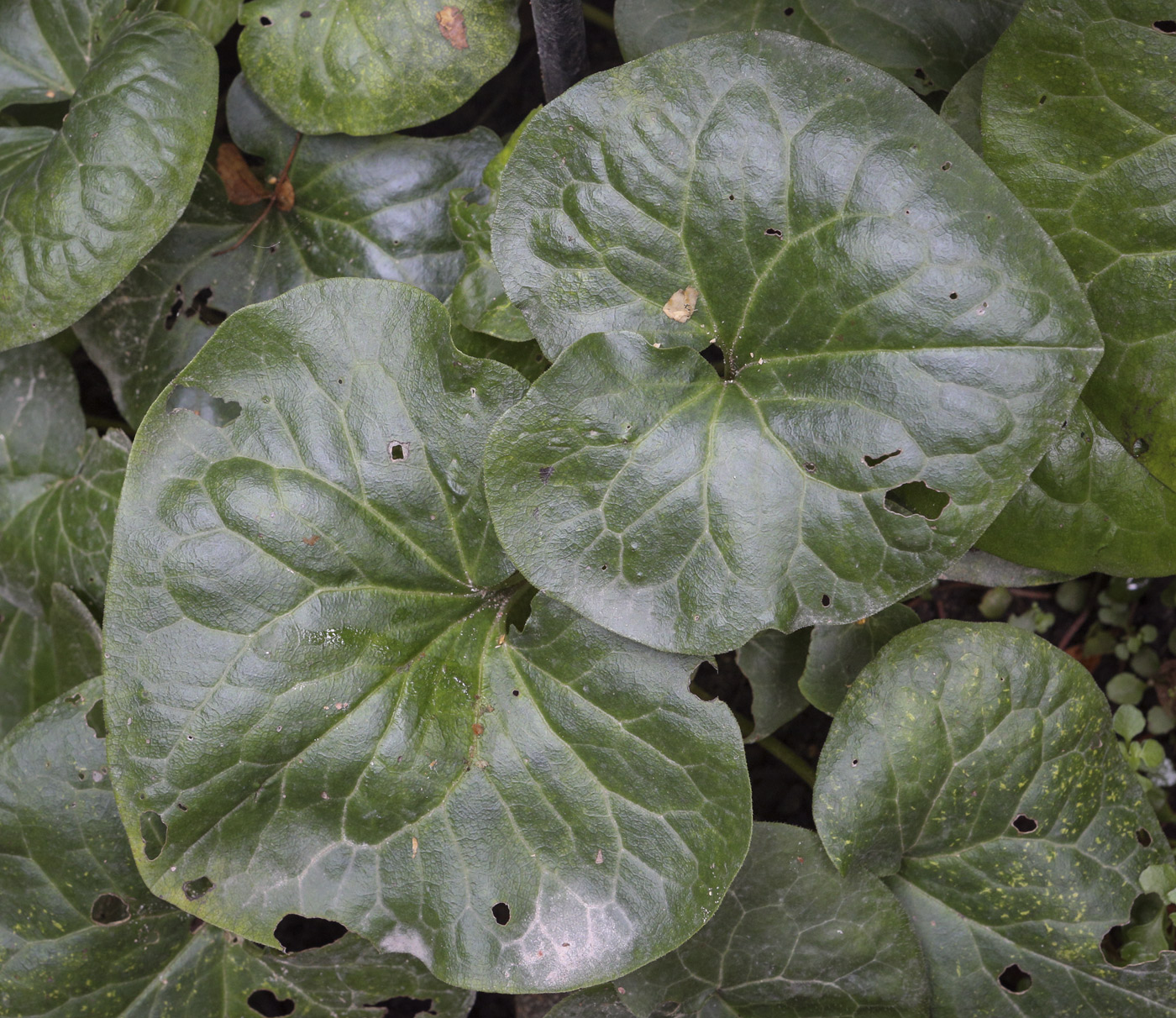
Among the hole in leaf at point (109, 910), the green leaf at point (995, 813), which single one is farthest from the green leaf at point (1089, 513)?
the hole in leaf at point (109, 910)

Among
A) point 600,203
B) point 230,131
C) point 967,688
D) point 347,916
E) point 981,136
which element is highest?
point 230,131

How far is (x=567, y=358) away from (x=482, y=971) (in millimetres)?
767

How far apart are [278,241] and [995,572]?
128cm

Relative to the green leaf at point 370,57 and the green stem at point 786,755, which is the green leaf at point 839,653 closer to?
the green stem at point 786,755

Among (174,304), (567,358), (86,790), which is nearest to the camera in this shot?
(567,358)

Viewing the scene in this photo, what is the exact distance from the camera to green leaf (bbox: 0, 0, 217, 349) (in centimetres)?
126

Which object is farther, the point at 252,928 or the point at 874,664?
the point at 874,664

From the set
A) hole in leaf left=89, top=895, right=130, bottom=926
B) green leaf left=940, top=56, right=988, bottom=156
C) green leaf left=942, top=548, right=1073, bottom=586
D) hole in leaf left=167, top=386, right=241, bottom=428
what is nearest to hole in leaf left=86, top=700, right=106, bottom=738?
hole in leaf left=89, top=895, right=130, bottom=926

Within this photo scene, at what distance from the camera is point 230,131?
1524 millimetres

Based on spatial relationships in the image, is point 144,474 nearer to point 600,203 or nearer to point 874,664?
point 600,203

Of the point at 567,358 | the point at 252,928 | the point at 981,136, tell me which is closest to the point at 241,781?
the point at 252,928

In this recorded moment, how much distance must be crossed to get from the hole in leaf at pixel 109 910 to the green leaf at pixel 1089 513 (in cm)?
140

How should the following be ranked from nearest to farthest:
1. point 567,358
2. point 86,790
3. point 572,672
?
point 567,358 → point 572,672 → point 86,790

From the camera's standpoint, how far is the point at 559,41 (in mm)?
1300
